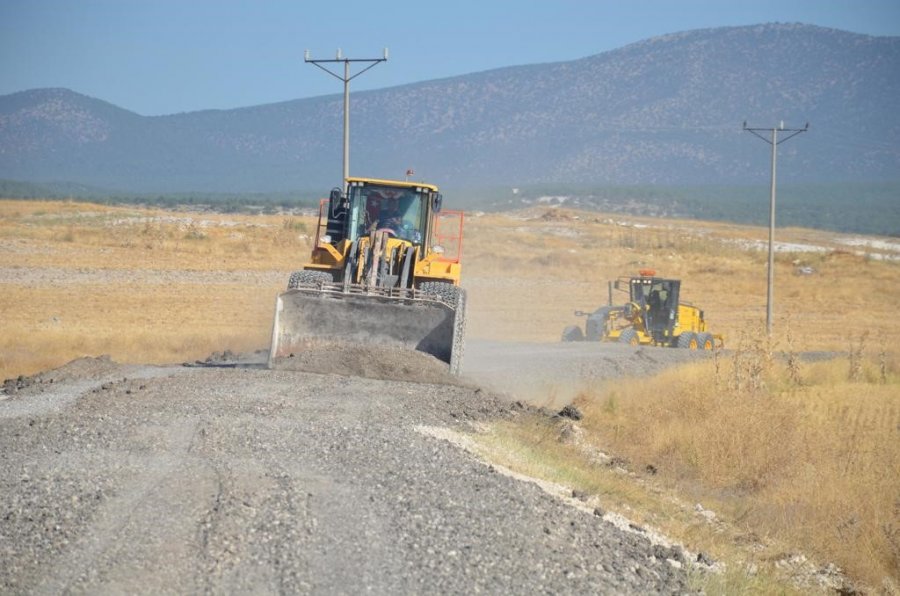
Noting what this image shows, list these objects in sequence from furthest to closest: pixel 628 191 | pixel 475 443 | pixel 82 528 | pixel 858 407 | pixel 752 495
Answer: pixel 628 191, pixel 858 407, pixel 752 495, pixel 475 443, pixel 82 528

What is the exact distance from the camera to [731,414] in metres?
16.4

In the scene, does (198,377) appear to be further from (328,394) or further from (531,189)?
(531,189)

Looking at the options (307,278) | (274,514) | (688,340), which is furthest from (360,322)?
(688,340)

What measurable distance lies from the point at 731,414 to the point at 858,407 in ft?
13.3

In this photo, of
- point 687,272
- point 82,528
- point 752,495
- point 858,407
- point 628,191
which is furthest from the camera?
point 628,191

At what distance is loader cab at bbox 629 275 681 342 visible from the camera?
30.3 meters

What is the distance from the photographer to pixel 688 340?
2995cm

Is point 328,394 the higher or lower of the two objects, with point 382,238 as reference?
lower

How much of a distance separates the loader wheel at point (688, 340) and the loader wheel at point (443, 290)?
1156 centimetres

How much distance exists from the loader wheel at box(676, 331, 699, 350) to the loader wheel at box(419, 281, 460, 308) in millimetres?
11555

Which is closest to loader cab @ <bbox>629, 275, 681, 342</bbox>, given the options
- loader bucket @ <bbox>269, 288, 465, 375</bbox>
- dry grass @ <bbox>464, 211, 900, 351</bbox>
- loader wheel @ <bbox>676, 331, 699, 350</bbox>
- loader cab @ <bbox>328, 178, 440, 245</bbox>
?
loader wheel @ <bbox>676, 331, 699, 350</bbox>

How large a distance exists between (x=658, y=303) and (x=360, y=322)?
13.5 m

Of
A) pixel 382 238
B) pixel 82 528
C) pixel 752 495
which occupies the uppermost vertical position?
pixel 382 238

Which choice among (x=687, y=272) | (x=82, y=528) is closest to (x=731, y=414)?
(x=82, y=528)
